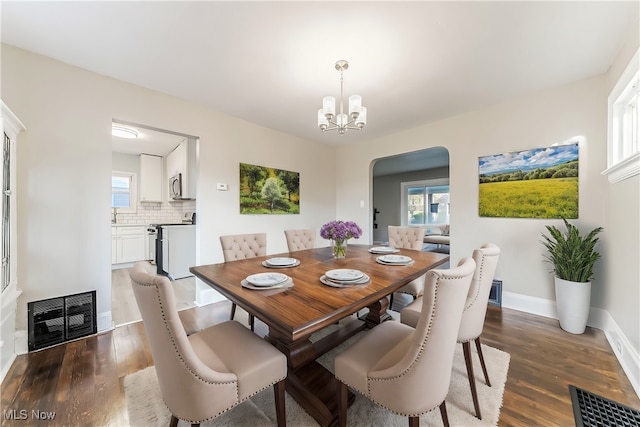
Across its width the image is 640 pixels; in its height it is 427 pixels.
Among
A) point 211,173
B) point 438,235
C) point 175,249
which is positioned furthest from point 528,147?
point 175,249

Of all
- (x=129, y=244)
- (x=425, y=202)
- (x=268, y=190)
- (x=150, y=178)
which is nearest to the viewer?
(x=268, y=190)

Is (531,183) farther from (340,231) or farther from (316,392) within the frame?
(316,392)

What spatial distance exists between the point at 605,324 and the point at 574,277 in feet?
1.63

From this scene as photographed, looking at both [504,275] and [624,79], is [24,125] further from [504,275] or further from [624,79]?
[504,275]

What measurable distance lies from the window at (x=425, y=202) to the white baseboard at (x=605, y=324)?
4.79 m

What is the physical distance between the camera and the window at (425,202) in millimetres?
7328

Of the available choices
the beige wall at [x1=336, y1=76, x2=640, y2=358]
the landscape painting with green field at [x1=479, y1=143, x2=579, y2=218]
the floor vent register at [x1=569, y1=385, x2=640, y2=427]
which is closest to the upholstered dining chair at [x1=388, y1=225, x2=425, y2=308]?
the beige wall at [x1=336, y1=76, x2=640, y2=358]

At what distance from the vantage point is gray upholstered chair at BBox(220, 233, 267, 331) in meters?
2.28

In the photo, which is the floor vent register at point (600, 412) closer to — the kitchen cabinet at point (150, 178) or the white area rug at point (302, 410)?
the white area rug at point (302, 410)

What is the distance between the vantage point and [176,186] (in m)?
4.68

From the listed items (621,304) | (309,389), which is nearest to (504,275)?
(621,304)

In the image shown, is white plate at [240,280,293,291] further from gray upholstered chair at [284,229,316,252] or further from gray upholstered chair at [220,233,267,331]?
gray upholstered chair at [284,229,316,252]

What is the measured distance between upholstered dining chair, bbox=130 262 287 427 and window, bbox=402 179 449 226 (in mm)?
7231

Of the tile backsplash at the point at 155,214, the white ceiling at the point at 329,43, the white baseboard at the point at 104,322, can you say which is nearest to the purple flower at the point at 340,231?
the white ceiling at the point at 329,43
